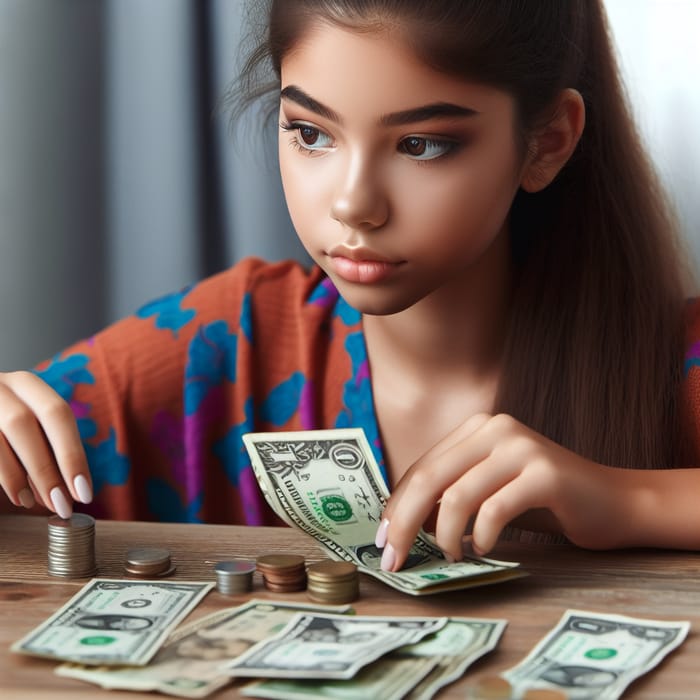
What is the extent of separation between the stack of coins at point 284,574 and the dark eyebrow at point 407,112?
0.46 metres

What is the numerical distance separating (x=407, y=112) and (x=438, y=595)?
493 millimetres

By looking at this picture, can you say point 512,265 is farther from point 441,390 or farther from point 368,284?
point 368,284

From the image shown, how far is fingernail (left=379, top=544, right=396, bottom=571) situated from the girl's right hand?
318 mm

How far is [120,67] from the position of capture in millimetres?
2266

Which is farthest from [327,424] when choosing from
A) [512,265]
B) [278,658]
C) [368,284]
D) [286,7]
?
[278,658]

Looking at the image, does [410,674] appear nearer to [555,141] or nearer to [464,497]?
[464,497]

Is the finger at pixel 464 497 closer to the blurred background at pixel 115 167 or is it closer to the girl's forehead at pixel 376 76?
the girl's forehead at pixel 376 76

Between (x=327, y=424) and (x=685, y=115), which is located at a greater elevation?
(x=685, y=115)

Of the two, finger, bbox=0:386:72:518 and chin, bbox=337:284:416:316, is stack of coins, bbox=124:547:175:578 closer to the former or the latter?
finger, bbox=0:386:72:518

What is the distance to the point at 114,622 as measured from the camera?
0.93 m

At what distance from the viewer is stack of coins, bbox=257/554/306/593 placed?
1.02m

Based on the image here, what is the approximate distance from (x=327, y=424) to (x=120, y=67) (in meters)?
1.00

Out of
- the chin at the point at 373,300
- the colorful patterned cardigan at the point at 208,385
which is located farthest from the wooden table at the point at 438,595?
the colorful patterned cardigan at the point at 208,385

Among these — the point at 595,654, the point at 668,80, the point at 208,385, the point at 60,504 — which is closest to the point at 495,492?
the point at 595,654
